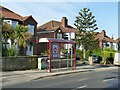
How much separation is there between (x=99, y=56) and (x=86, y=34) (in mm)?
6664

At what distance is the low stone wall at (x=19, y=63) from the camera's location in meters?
25.5

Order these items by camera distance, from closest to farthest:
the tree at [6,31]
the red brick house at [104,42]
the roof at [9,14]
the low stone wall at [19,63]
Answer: the low stone wall at [19,63]
the tree at [6,31]
the roof at [9,14]
the red brick house at [104,42]

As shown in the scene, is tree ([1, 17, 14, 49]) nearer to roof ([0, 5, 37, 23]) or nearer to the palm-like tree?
the palm-like tree

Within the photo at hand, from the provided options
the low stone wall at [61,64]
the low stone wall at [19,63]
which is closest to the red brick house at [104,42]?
the low stone wall at [61,64]

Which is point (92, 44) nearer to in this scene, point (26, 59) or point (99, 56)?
point (99, 56)

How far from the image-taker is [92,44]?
5222cm

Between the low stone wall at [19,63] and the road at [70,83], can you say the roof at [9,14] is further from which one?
the road at [70,83]

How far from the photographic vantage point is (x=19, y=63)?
26703mm

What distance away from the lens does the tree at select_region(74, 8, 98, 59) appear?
5225cm

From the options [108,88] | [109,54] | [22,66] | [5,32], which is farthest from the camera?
[109,54]

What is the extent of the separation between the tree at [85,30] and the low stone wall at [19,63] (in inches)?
976

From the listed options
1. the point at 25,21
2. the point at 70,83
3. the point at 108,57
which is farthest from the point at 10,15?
the point at 70,83

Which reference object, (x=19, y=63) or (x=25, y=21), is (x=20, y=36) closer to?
(x=19, y=63)

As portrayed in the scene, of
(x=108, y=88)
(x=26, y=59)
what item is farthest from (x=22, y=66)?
(x=108, y=88)
